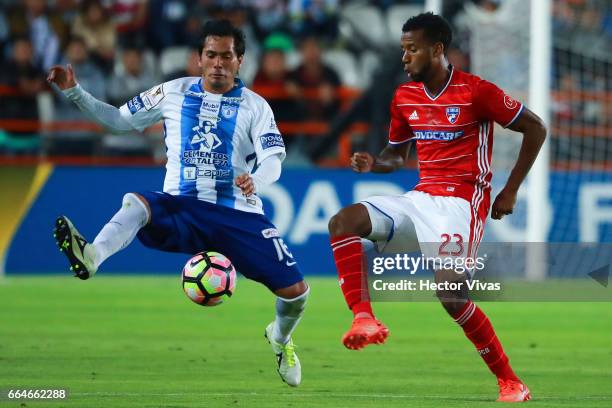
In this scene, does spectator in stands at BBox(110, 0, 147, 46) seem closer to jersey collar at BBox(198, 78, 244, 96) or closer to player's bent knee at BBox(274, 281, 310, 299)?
jersey collar at BBox(198, 78, 244, 96)

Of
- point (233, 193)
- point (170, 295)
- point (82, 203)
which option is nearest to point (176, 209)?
point (233, 193)

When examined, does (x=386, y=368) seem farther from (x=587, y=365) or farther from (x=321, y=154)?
(x=321, y=154)

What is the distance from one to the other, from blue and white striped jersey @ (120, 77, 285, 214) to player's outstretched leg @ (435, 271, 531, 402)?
1.39 m

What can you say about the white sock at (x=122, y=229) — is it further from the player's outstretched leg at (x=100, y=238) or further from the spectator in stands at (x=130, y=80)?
the spectator in stands at (x=130, y=80)

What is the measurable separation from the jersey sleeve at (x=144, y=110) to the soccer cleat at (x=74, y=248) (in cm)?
128

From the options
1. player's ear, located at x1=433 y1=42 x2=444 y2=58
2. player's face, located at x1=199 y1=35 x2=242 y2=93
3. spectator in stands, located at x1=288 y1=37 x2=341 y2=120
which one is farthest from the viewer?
spectator in stands, located at x1=288 y1=37 x2=341 y2=120

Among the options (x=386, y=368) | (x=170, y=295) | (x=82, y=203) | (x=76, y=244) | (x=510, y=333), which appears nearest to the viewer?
(x=76, y=244)

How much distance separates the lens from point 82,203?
16.3m

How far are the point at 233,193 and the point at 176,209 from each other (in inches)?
15.3

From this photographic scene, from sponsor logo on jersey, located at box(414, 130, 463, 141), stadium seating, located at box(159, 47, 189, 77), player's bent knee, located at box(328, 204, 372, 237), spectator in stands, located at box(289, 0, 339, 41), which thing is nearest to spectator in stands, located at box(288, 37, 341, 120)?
spectator in stands, located at box(289, 0, 339, 41)

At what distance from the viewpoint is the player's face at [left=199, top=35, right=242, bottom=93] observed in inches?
326

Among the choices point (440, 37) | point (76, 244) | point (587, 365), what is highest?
point (440, 37)

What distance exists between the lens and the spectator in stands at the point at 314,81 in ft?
59.1

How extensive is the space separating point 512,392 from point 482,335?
0.38 metres
